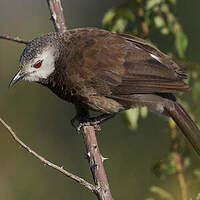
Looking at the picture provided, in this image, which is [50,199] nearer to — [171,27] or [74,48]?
[74,48]

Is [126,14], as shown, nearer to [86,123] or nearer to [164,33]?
[164,33]

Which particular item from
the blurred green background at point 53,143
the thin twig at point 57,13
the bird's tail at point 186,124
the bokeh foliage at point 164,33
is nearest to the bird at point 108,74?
the bird's tail at point 186,124

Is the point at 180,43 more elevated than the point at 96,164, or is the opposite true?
the point at 180,43

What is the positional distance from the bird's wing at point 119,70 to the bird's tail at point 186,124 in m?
0.30

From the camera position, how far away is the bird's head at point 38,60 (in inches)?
194

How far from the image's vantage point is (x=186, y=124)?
4898 millimetres

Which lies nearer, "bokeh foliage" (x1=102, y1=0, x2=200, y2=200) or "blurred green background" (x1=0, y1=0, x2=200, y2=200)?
"bokeh foliage" (x1=102, y1=0, x2=200, y2=200)

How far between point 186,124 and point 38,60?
162cm

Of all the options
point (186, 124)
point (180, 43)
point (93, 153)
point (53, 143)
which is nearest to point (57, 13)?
point (180, 43)

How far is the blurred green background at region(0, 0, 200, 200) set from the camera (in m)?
7.18

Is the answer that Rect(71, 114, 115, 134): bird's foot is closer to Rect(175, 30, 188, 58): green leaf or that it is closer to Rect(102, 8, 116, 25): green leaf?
Rect(102, 8, 116, 25): green leaf

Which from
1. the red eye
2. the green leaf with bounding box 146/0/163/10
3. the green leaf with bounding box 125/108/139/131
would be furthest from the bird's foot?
the green leaf with bounding box 146/0/163/10

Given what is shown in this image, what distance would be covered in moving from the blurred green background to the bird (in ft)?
5.74

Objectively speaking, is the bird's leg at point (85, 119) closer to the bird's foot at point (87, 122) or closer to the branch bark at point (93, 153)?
the bird's foot at point (87, 122)
